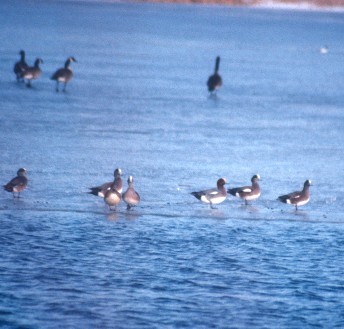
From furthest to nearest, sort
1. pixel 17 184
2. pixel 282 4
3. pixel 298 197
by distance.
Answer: pixel 282 4 → pixel 298 197 → pixel 17 184

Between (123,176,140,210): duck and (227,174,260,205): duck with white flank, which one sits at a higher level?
(227,174,260,205): duck with white flank

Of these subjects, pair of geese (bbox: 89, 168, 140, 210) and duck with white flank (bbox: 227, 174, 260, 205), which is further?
duck with white flank (bbox: 227, 174, 260, 205)

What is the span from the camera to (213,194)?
1167 centimetres

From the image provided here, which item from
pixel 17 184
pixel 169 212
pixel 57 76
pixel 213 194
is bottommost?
pixel 169 212

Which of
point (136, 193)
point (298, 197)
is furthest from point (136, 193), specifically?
point (298, 197)

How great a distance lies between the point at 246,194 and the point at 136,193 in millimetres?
1311

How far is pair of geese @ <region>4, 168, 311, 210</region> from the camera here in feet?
37.2

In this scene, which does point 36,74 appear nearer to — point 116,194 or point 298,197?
point 116,194

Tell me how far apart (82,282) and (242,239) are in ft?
7.38

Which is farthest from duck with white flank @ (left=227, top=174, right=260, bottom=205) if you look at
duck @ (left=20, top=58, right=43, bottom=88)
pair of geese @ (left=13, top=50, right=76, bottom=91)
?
duck @ (left=20, top=58, right=43, bottom=88)

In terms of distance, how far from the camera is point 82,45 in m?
41.8

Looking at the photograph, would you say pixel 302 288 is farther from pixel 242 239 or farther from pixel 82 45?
pixel 82 45

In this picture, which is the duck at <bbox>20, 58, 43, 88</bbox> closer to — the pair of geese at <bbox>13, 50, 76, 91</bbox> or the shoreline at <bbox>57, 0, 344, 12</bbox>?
the pair of geese at <bbox>13, 50, 76, 91</bbox>

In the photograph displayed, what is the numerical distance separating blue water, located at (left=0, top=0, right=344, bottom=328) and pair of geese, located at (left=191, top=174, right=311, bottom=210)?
0.14 m
